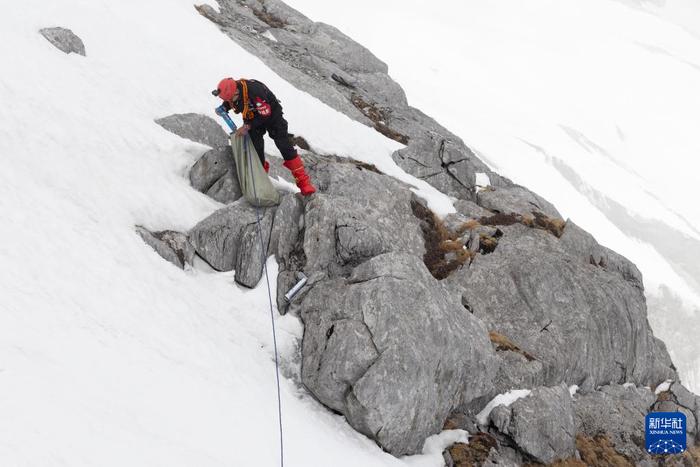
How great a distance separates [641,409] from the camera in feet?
58.4

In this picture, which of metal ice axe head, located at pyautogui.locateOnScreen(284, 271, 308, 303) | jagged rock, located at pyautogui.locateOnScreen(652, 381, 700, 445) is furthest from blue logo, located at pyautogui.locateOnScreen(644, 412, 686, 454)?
metal ice axe head, located at pyautogui.locateOnScreen(284, 271, 308, 303)

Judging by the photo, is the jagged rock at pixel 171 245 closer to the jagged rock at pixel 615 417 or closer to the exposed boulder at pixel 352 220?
the exposed boulder at pixel 352 220

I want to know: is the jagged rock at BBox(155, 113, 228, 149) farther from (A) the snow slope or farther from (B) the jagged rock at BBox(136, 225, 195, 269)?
(B) the jagged rock at BBox(136, 225, 195, 269)

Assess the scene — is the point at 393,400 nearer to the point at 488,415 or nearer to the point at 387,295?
the point at 387,295

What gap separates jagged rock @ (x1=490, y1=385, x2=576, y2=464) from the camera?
43.4 ft

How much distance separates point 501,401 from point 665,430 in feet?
12.5

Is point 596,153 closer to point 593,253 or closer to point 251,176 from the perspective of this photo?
point 593,253

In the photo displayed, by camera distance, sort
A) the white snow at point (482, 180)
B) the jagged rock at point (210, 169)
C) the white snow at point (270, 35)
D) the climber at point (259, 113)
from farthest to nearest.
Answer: the white snow at point (270, 35)
the white snow at point (482, 180)
the jagged rock at point (210, 169)
the climber at point (259, 113)

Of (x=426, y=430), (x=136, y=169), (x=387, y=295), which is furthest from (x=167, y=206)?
(x=426, y=430)

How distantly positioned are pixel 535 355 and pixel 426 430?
218 inches

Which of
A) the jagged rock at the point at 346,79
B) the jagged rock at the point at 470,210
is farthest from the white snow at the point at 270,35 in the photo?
the jagged rock at the point at 470,210

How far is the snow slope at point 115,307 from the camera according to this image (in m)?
7.50

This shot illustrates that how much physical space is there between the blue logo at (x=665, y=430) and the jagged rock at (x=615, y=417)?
3.33 meters

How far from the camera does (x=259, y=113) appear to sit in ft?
48.0
